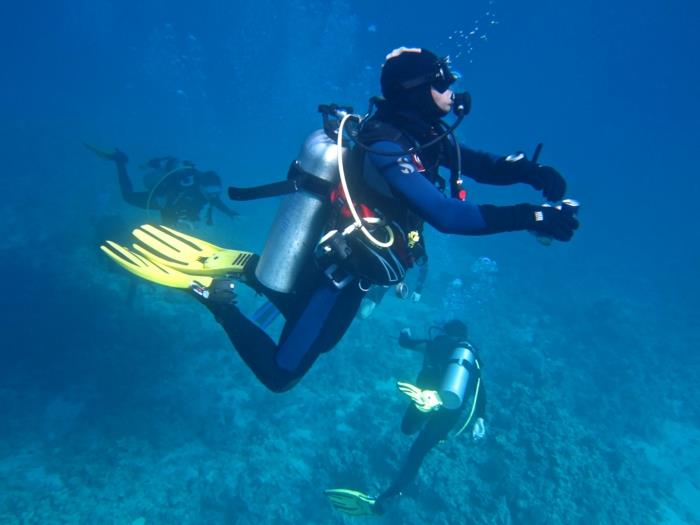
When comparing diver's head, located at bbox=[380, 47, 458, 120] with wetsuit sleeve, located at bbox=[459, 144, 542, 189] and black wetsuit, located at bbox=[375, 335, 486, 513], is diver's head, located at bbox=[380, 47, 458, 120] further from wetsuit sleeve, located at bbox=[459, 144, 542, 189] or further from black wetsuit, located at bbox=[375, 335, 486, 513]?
black wetsuit, located at bbox=[375, 335, 486, 513]

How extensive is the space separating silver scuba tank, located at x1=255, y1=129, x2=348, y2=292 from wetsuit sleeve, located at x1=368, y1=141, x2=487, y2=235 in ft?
2.92

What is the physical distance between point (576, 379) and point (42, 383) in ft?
56.1

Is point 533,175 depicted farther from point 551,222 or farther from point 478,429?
point 478,429

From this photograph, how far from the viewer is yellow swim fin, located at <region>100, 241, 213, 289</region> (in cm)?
393

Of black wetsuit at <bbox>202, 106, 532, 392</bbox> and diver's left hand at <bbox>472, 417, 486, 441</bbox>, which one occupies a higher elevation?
black wetsuit at <bbox>202, 106, 532, 392</bbox>

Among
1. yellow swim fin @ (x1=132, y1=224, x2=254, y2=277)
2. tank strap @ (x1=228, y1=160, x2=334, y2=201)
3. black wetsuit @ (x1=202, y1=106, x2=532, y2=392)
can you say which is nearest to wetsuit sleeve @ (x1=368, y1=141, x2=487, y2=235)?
black wetsuit @ (x1=202, y1=106, x2=532, y2=392)

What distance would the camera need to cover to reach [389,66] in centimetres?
342

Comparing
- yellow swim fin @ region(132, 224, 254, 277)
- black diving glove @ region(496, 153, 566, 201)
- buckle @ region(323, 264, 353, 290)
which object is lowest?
yellow swim fin @ region(132, 224, 254, 277)

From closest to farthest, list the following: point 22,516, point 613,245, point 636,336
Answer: point 22,516
point 636,336
point 613,245

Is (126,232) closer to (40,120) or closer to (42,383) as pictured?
(42,383)

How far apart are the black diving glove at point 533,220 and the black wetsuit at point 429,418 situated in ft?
15.6

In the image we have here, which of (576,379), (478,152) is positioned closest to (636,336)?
(576,379)

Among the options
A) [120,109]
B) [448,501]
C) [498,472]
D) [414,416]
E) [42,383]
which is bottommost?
[42,383]

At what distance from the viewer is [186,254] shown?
449 cm
